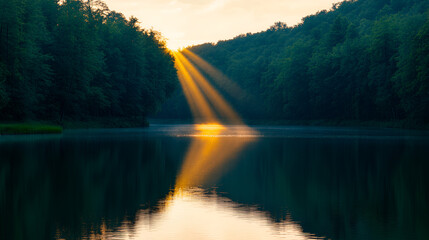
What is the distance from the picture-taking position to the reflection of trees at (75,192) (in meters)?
11.4

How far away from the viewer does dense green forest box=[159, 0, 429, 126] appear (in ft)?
274

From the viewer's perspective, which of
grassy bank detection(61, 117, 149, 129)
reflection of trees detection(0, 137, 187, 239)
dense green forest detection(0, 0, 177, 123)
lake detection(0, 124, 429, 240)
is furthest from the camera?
grassy bank detection(61, 117, 149, 129)

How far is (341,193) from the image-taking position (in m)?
16.4

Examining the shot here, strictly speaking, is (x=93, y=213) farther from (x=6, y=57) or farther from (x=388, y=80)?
(x=388, y=80)

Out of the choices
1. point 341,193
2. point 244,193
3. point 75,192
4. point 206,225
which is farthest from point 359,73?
point 206,225

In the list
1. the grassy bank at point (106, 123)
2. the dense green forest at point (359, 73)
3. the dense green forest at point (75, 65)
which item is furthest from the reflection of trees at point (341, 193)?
the grassy bank at point (106, 123)

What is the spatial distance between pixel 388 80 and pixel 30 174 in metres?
85.2

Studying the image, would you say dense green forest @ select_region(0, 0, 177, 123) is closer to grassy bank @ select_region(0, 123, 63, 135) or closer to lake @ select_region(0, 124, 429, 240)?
grassy bank @ select_region(0, 123, 63, 135)

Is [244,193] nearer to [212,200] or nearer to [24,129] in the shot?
[212,200]

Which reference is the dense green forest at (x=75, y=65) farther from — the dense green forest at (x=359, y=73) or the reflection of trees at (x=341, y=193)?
the reflection of trees at (x=341, y=193)

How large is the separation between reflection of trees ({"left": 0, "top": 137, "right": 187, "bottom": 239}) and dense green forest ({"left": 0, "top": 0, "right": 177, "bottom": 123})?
4044 centimetres

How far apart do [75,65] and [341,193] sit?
73200 mm

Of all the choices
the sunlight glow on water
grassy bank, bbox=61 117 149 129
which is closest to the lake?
the sunlight glow on water

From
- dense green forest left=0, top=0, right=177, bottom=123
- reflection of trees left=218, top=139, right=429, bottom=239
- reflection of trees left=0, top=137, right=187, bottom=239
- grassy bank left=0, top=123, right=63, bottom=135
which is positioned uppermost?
dense green forest left=0, top=0, right=177, bottom=123
